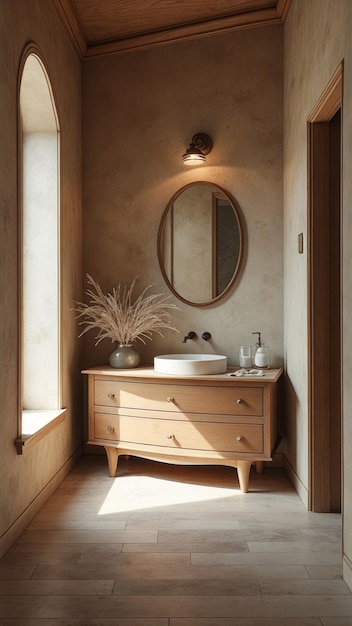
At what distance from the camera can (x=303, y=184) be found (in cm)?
325

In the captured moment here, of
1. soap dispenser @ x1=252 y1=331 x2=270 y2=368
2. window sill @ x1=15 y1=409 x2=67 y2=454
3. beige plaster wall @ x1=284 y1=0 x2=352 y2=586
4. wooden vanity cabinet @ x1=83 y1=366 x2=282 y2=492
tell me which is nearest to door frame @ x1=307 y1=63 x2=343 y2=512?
beige plaster wall @ x1=284 y1=0 x2=352 y2=586

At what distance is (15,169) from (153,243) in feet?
4.99

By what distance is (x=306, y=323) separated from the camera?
315 centimetres

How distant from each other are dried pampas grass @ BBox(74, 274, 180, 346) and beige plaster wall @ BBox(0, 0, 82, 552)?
14 centimetres

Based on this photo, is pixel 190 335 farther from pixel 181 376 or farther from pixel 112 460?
pixel 112 460

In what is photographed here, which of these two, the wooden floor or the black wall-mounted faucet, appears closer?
the wooden floor

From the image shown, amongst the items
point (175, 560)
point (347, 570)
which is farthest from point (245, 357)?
point (347, 570)

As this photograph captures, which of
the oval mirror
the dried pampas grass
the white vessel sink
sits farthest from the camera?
the oval mirror

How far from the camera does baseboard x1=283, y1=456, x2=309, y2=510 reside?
10.5 feet

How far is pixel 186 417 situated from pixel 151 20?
2.55 metres

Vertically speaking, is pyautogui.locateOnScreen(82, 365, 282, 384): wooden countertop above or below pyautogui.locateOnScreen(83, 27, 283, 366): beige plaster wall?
below

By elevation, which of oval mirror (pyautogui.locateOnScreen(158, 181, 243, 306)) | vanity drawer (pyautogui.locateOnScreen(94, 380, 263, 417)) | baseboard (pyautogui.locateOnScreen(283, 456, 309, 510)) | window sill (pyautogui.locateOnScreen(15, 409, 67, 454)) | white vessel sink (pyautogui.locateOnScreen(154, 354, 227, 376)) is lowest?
baseboard (pyautogui.locateOnScreen(283, 456, 309, 510))

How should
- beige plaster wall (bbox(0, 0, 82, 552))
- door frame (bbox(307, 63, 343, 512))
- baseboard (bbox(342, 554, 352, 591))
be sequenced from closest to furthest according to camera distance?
baseboard (bbox(342, 554, 352, 591))
beige plaster wall (bbox(0, 0, 82, 552))
door frame (bbox(307, 63, 343, 512))

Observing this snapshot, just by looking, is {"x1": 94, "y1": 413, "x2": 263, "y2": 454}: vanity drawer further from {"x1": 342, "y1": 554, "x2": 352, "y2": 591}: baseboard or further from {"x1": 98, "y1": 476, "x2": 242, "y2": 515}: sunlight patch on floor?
{"x1": 342, "y1": 554, "x2": 352, "y2": 591}: baseboard
